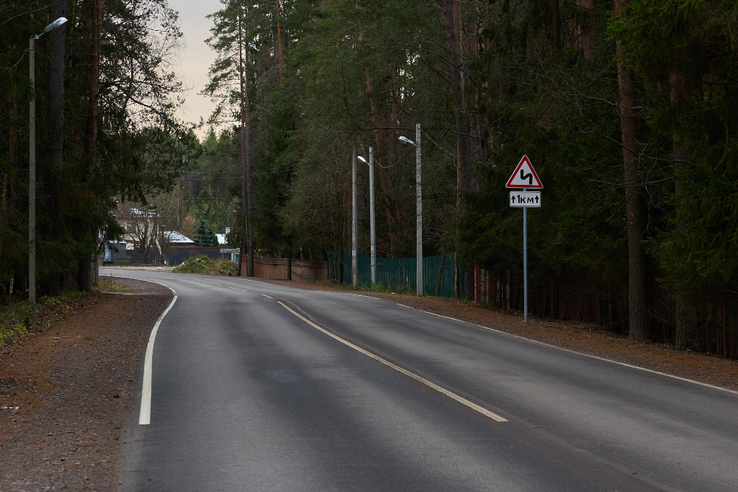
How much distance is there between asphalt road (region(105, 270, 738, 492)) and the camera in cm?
593

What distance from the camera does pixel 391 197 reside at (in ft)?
138

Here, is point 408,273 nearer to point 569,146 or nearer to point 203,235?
point 569,146

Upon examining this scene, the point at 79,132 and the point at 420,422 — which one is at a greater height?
the point at 79,132

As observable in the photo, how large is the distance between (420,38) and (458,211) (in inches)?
260

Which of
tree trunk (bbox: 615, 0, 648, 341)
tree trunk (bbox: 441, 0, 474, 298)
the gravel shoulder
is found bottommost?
the gravel shoulder

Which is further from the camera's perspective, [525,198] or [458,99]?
[458,99]

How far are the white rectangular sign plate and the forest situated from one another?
0.73 metres

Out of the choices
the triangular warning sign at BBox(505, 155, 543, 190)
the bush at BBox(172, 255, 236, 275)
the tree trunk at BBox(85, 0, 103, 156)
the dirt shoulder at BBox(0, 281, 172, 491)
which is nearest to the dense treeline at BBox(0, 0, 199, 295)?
the tree trunk at BBox(85, 0, 103, 156)

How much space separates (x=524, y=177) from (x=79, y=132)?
1570 centimetres

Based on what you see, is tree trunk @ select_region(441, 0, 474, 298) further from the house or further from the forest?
the house

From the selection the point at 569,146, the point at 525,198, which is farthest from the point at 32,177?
the point at 569,146

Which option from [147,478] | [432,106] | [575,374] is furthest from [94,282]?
[147,478]

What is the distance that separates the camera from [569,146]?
58.2 feet

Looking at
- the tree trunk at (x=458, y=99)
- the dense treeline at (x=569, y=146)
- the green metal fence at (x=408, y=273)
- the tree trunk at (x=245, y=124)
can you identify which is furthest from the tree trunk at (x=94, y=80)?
the tree trunk at (x=245, y=124)
